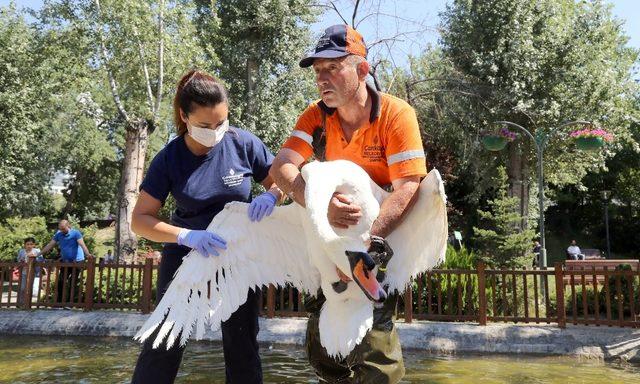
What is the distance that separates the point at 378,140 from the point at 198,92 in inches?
35.2

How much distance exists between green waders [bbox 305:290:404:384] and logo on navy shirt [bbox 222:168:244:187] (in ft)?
2.46

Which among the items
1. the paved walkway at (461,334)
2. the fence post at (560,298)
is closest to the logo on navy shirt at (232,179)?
the paved walkway at (461,334)

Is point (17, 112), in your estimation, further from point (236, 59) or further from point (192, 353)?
point (192, 353)

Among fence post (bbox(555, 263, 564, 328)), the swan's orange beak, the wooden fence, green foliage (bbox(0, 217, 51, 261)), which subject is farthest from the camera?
green foliage (bbox(0, 217, 51, 261))

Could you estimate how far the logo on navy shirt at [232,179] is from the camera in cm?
258

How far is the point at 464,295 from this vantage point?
825cm

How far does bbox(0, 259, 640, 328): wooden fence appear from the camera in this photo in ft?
24.2

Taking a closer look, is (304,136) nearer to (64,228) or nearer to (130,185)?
(64,228)

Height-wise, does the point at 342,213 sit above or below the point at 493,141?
below

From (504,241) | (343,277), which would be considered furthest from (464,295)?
(343,277)

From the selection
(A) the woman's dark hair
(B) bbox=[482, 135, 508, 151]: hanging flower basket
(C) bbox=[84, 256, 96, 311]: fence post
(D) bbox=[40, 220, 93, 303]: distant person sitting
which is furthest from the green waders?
(B) bbox=[482, 135, 508, 151]: hanging flower basket

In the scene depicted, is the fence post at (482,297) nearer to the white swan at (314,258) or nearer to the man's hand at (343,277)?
the white swan at (314,258)

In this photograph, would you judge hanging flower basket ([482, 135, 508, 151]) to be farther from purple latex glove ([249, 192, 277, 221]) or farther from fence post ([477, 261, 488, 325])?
purple latex glove ([249, 192, 277, 221])

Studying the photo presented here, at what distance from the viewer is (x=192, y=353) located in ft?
21.2
